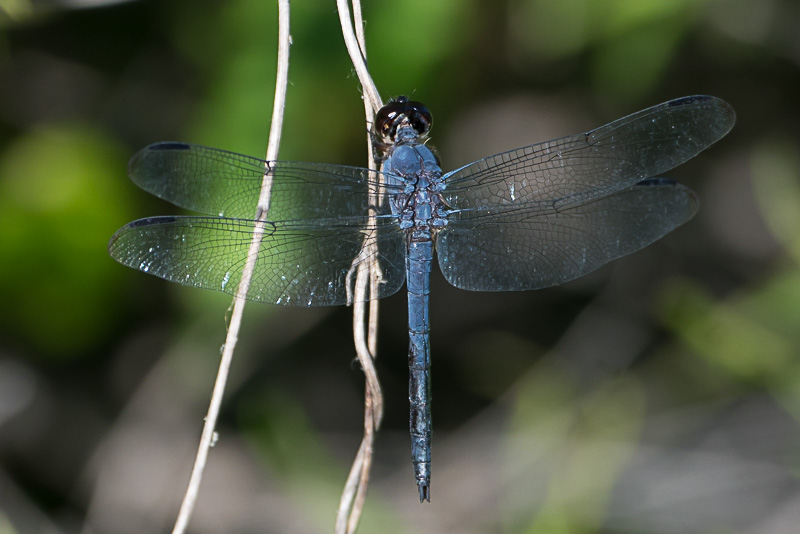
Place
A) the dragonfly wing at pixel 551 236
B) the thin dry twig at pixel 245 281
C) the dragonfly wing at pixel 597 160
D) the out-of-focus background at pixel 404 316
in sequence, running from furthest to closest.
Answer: the out-of-focus background at pixel 404 316
the dragonfly wing at pixel 551 236
the dragonfly wing at pixel 597 160
the thin dry twig at pixel 245 281

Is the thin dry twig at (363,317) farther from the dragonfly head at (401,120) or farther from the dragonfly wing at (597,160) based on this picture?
the dragonfly wing at (597,160)

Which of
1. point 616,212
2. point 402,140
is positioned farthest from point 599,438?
point 402,140

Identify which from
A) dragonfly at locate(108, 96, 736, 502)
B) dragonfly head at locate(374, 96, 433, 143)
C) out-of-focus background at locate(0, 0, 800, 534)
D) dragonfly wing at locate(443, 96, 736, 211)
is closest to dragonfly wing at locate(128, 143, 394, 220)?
dragonfly at locate(108, 96, 736, 502)

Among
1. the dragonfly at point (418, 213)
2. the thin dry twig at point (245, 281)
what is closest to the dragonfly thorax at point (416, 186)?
the dragonfly at point (418, 213)

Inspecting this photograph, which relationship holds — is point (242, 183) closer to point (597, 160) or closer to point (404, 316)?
point (597, 160)

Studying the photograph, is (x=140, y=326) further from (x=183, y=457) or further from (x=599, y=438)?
(x=599, y=438)

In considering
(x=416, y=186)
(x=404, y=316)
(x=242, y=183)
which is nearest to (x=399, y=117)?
(x=416, y=186)

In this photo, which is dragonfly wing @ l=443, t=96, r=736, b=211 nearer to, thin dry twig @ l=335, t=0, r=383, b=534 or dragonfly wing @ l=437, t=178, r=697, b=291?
dragonfly wing @ l=437, t=178, r=697, b=291
